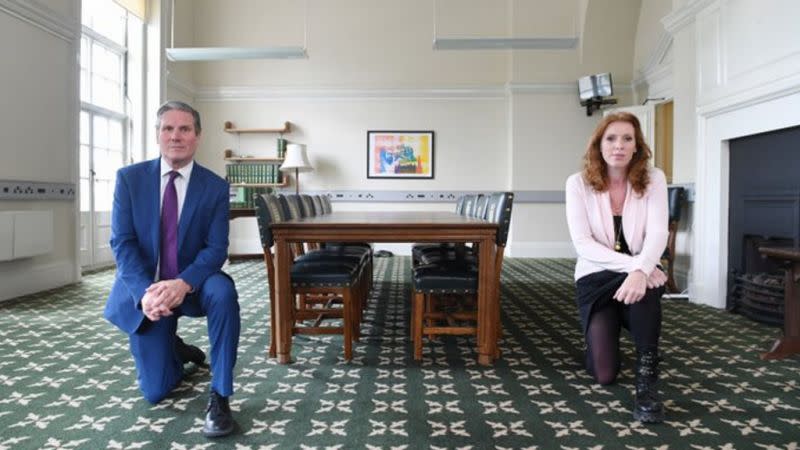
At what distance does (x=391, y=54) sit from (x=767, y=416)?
6523mm

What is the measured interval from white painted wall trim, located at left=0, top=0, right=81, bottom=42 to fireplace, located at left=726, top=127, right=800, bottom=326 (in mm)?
5699

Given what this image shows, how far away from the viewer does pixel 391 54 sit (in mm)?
7262

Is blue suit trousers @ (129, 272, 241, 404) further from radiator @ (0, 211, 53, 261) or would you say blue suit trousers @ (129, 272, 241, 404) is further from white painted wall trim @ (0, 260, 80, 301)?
white painted wall trim @ (0, 260, 80, 301)

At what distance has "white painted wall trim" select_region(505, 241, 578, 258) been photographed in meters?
7.05

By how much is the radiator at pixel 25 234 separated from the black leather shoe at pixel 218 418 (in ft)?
10.4

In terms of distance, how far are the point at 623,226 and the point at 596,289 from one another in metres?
0.29

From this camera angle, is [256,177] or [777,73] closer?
[777,73]

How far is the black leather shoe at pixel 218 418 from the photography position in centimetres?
163

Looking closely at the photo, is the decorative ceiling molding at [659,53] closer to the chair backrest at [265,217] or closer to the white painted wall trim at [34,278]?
the chair backrest at [265,217]

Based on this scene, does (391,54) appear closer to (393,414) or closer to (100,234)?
(100,234)

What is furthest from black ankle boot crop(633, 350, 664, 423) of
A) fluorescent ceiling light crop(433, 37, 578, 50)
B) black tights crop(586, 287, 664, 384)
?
fluorescent ceiling light crop(433, 37, 578, 50)

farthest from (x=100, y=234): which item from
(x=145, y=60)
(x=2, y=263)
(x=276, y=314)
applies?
(x=276, y=314)

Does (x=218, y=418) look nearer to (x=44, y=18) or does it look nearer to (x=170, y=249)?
(x=170, y=249)

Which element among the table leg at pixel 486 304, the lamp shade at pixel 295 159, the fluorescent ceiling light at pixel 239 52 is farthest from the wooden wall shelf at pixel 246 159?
the table leg at pixel 486 304
